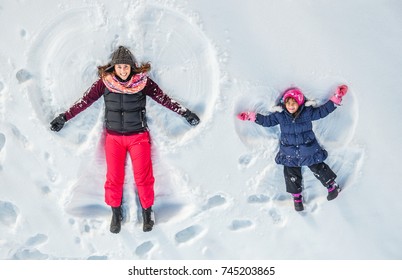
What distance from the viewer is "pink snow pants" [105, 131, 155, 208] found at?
10.6 feet

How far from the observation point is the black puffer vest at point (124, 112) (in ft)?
10.2

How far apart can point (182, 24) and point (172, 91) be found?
52cm

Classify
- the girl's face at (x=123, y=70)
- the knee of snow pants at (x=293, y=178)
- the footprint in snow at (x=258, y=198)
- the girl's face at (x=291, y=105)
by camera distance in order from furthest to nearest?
the footprint in snow at (x=258, y=198)
the knee of snow pants at (x=293, y=178)
the girl's face at (x=291, y=105)
the girl's face at (x=123, y=70)

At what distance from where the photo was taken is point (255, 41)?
3.23 m

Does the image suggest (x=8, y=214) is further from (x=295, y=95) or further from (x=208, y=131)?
(x=295, y=95)

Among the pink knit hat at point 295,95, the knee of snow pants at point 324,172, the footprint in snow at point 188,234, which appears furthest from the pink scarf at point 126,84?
the knee of snow pants at point 324,172

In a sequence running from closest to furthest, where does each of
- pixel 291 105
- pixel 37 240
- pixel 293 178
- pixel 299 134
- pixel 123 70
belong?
pixel 123 70 < pixel 291 105 < pixel 299 134 < pixel 293 178 < pixel 37 240

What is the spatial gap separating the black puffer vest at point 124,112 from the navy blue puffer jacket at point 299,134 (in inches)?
35.4

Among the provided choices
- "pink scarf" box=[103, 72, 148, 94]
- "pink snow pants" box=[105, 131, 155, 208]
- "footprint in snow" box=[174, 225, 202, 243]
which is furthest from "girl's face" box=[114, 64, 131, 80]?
"footprint in snow" box=[174, 225, 202, 243]

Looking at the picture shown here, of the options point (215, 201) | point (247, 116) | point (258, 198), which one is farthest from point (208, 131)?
point (258, 198)

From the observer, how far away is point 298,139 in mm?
3223

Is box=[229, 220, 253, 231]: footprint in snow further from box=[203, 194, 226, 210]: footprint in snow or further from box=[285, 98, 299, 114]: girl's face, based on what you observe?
box=[285, 98, 299, 114]: girl's face

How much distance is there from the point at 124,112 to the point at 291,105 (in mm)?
1247

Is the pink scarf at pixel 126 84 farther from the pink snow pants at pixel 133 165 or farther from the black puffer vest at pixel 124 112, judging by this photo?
the pink snow pants at pixel 133 165
